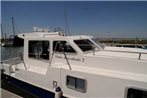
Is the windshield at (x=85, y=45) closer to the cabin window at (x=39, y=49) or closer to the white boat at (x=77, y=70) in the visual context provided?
the white boat at (x=77, y=70)

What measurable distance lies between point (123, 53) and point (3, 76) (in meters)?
4.94

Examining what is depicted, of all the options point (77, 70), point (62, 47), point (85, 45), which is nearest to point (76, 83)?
point (77, 70)

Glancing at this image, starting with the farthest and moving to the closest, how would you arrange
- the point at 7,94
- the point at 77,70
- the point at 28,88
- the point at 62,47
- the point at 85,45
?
1. the point at 7,94
2. the point at 28,88
3. the point at 85,45
4. the point at 62,47
5. the point at 77,70

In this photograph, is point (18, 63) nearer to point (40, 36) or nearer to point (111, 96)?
point (40, 36)

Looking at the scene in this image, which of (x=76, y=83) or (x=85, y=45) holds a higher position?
(x=85, y=45)

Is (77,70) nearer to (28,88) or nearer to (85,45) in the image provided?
(85,45)

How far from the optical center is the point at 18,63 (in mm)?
8320

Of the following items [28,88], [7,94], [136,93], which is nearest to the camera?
[136,93]

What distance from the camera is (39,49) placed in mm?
6711

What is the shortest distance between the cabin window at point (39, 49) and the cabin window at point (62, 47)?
0.40 meters

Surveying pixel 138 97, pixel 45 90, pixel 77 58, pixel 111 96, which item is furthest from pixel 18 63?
pixel 138 97

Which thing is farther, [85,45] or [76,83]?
[85,45]

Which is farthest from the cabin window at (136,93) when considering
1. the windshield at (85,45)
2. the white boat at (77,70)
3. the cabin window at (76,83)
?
the windshield at (85,45)

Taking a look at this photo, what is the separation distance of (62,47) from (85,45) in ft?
2.68
